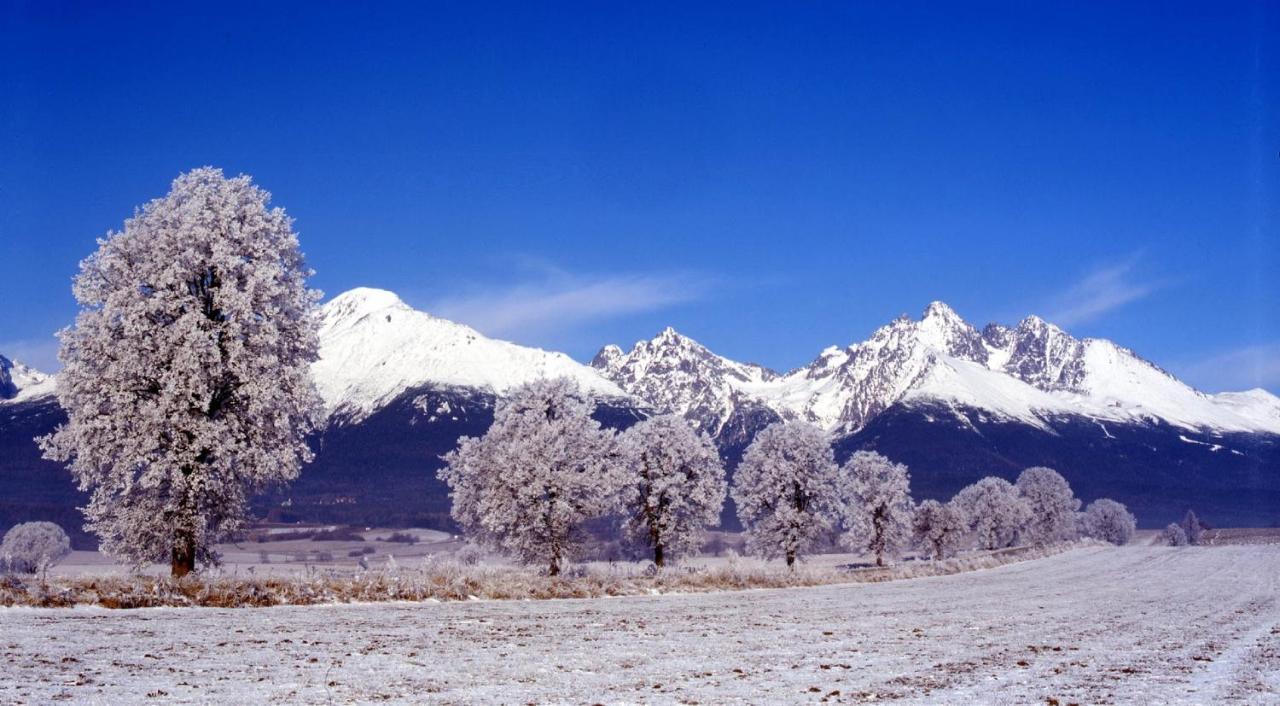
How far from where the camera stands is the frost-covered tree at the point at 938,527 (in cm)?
16888

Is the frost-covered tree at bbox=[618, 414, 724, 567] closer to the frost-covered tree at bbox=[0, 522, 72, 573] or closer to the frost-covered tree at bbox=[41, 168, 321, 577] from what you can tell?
the frost-covered tree at bbox=[41, 168, 321, 577]

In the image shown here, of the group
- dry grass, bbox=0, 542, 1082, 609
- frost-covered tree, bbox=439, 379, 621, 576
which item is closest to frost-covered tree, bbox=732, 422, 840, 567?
frost-covered tree, bbox=439, 379, 621, 576

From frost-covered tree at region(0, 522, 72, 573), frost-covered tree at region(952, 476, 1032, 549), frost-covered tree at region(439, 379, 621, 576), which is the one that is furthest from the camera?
frost-covered tree at region(952, 476, 1032, 549)

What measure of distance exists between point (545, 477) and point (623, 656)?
49.2m

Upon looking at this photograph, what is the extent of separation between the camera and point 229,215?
37.6m

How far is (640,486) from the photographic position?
92.2m

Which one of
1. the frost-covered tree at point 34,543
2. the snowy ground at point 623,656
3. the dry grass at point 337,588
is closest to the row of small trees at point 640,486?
the dry grass at point 337,588

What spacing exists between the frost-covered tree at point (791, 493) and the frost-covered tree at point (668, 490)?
1067 centimetres

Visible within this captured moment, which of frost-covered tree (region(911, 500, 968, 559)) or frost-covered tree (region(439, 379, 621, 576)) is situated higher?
frost-covered tree (region(439, 379, 621, 576))

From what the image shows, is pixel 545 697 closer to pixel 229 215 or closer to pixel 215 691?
pixel 215 691

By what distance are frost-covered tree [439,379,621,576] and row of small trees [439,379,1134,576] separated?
0.32 ft

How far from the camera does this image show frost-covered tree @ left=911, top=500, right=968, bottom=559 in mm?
168875

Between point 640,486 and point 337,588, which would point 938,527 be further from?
point 337,588

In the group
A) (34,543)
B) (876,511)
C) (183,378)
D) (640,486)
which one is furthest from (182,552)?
(34,543)
